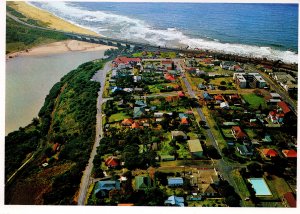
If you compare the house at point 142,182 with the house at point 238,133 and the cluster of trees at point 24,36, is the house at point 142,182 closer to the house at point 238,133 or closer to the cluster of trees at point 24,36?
the house at point 238,133

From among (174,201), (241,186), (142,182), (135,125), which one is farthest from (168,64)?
(174,201)

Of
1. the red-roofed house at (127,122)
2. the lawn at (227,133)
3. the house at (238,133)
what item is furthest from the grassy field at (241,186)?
the red-roofed house at (127,122)

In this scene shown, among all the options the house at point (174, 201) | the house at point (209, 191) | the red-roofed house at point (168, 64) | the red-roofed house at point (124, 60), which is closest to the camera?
the house at point (174, 201)

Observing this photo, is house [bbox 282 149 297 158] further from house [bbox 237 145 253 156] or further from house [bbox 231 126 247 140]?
house [bbox 231 126 247 140]

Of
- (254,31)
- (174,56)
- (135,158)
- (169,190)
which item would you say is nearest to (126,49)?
(174,56)

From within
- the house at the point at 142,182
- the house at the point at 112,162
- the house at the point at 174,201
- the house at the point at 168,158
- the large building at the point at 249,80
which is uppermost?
the large building at the point at 249,80

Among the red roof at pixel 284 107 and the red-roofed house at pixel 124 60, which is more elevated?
the red-roofed house at pixel 124 60

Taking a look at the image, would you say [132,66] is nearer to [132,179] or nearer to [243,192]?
[132,179]

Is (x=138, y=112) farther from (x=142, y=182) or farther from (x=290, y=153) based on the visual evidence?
(x=290, y=153)
